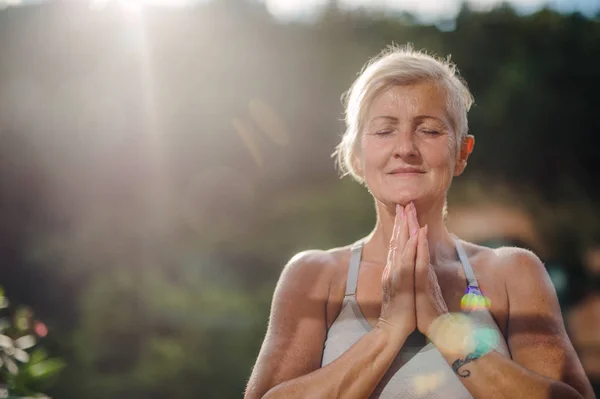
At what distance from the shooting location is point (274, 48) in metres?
6.20

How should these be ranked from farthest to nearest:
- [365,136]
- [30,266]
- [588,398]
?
1. [30,266]
2. [365,136]
3. [588,398]

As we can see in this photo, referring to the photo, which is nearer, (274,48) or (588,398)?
(588,398)

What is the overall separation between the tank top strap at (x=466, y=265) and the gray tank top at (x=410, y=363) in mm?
103

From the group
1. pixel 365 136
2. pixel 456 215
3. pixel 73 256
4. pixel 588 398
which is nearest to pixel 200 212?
pixel 73 256

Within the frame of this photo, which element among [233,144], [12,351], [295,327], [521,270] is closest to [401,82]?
[521,270]

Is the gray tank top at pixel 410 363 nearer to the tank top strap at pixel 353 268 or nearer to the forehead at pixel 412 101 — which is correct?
the tank top strap at pixel 353 268

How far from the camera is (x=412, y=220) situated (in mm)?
1696

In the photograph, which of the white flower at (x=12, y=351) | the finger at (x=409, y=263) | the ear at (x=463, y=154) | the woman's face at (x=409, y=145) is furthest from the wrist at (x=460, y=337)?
the white flower at (x=12, y=351)

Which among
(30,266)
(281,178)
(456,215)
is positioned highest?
(281,178)

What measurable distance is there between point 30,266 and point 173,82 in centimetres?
225

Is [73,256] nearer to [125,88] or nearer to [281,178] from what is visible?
[125,88]

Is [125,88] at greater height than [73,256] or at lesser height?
greater

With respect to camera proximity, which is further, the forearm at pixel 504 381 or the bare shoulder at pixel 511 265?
the bare shoulder at pixel 511 265

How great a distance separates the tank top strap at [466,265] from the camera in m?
1.79
